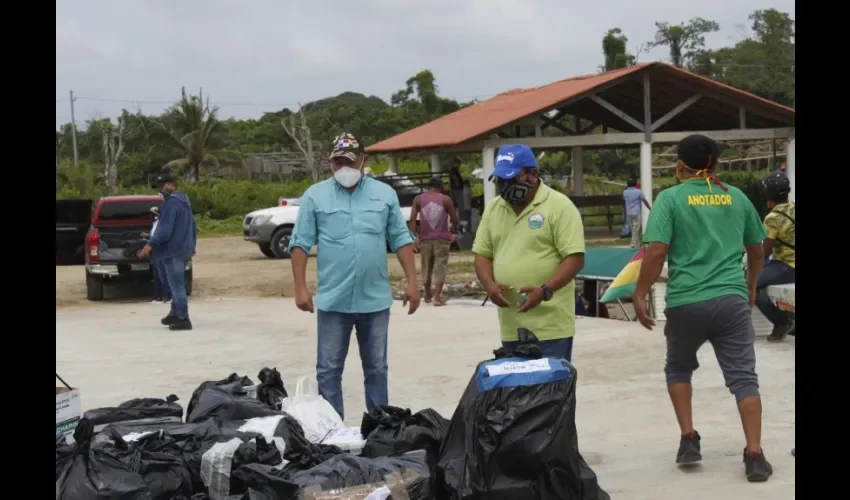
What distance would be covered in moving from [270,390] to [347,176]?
4.35ft

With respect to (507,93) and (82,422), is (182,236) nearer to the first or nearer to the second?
(82,422)

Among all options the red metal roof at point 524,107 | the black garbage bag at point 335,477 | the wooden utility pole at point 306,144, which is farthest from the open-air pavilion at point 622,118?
Answer: the wooden utility pole at point 306,144

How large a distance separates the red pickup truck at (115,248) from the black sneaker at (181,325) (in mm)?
3709

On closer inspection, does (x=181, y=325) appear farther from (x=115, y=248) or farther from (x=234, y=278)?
(x=234, y=278)

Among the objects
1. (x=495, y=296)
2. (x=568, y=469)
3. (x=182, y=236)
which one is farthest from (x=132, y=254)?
(x=568, y=469)

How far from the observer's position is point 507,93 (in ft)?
113

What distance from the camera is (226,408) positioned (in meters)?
5.43

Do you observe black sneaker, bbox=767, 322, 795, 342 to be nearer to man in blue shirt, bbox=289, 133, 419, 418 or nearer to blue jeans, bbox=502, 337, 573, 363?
blue jeans, bbox=502, 337, 573, 363

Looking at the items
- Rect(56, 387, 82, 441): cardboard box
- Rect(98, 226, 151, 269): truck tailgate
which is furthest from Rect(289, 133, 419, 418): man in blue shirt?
Rect(98, 226, 151, 269): truck tailgate

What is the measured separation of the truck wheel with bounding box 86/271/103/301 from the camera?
1638 centimetres

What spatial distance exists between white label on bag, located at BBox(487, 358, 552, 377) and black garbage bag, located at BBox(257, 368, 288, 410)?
1.52 m

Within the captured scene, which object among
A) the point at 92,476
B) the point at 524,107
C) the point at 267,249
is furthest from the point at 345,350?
the point at 524,107

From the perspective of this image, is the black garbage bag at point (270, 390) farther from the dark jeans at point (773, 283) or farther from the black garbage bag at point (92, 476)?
the dark jeans at point (773, 283)
